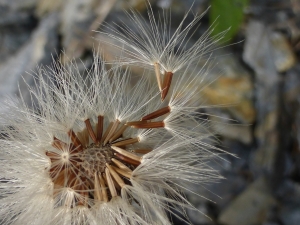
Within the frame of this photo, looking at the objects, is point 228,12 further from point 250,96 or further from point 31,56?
point 31,56

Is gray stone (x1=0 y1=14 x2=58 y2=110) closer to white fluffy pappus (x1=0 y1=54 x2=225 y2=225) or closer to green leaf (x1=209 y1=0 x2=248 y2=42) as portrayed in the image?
green leaf (x1=209 y1=0 x2=248 y2=42)

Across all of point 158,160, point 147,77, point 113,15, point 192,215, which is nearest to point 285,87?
point 192,215

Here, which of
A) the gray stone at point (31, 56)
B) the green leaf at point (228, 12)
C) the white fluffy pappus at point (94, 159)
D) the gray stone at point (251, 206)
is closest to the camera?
the white fluffy pappus at point (94, 159)

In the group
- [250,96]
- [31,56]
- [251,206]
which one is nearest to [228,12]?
[250,96]

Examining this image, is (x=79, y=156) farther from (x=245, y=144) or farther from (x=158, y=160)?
(x=245, y=144)

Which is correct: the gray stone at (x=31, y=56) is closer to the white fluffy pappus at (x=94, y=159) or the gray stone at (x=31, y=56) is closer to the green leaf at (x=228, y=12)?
the green leaf at (x=228, y=12)

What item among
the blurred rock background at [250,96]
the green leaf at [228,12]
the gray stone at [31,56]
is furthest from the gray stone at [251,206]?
the gray stone at [31,56]
